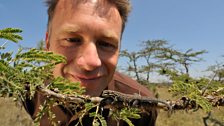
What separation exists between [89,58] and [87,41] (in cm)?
9

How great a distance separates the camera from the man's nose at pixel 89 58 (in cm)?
148

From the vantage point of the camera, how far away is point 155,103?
1089mm

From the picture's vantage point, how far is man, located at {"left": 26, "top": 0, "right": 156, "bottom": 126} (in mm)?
1537

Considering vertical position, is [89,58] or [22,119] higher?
[89,58]

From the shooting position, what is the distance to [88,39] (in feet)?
5.00

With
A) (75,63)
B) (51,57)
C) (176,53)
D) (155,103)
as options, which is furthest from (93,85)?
(176,53)

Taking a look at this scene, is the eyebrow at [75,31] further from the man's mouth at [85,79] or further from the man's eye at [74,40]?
the man's mouth at [85,79]

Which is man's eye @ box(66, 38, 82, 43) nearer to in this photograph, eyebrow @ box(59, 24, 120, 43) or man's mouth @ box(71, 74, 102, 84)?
eyebrow @ box(59, 24, 120, 43)

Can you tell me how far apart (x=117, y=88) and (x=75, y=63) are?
46.7 inches

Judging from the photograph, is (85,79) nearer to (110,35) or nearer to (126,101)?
(110,35)

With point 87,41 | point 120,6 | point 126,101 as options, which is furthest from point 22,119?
point 126,101

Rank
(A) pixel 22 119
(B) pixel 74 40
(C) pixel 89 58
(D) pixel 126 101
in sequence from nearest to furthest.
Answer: (D) pixel 126 101 → (C) pixel 89 58 → (B) pixel 74 40 → (A) pixel 22 119

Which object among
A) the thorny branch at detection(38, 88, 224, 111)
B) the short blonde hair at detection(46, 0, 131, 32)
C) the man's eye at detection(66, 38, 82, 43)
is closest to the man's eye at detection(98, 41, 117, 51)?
the man's eye at detection(66, 38, 82, 43)

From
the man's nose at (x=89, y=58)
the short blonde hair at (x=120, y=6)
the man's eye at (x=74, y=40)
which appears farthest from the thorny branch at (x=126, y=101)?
the short blonde hair at (x=120, y=6)
